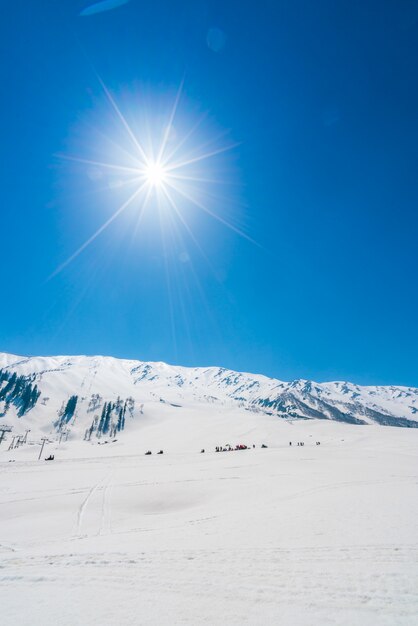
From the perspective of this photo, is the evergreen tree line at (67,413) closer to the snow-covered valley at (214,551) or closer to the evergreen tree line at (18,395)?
the evergreen tree line at (18,395)

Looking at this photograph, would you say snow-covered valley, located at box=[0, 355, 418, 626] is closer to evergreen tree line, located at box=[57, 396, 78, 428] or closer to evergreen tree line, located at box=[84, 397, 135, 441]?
evergreen tree line, located at box=[84, 397, 135, 441]

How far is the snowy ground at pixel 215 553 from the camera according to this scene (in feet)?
17.6

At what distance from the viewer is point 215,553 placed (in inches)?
317

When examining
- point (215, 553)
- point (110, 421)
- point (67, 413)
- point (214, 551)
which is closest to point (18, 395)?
point (67, 413)

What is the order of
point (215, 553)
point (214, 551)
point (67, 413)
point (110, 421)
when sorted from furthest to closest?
point (67, 413) < point (110, 421) < point (214, 551) < point (215, 553)

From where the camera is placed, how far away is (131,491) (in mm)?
19156

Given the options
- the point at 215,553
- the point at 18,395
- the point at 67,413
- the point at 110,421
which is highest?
the point at 18,395

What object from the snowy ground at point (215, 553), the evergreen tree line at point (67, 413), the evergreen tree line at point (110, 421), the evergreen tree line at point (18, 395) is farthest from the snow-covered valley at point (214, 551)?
the evergreen tree line at point (18, 395)

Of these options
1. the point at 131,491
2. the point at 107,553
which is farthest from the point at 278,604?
the point at 131,491

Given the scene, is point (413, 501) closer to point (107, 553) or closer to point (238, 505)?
point (238, 505)

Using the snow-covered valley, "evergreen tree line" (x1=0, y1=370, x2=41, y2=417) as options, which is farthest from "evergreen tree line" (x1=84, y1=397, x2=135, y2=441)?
the snow-covered valley

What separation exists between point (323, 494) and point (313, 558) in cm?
922

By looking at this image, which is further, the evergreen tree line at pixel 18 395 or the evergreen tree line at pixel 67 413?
the evergreen tree line at pixel 18 395

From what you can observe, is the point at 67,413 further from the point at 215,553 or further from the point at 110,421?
the point at 215,553
